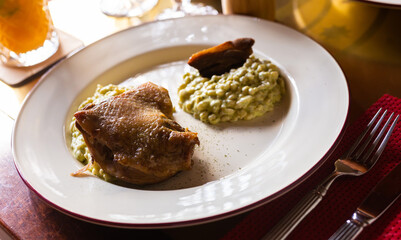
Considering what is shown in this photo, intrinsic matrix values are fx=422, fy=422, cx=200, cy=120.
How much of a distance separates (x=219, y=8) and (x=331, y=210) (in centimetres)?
160

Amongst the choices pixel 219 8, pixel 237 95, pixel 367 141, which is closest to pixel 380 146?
pixel 367 141

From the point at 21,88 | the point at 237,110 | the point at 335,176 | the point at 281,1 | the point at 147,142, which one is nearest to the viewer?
the point at 335,176

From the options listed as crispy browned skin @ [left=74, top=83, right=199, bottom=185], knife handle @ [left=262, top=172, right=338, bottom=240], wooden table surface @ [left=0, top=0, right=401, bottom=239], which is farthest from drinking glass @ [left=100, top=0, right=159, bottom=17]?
knife handle @ [left=262, top=172, right=338, bottom=240]

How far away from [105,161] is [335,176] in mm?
798

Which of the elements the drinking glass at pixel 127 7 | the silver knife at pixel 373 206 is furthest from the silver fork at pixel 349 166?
the drinking glass at pixel 127 7

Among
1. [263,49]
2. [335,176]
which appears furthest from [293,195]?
[263,49]

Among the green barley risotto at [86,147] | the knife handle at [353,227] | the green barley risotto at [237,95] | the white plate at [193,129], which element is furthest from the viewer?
the green barley risotto at [237,95]

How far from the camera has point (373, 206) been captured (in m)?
1.24

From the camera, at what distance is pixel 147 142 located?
1.47 meters

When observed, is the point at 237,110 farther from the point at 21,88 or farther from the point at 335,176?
the point at 21,88

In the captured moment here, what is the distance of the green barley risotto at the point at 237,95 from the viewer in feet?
5.87

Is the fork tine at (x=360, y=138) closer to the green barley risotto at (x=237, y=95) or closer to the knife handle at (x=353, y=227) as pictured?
the knife handle at (x=353, y=227)

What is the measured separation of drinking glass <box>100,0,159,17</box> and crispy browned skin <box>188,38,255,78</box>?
2.78 feet

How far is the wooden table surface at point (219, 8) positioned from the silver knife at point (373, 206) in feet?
1.15
